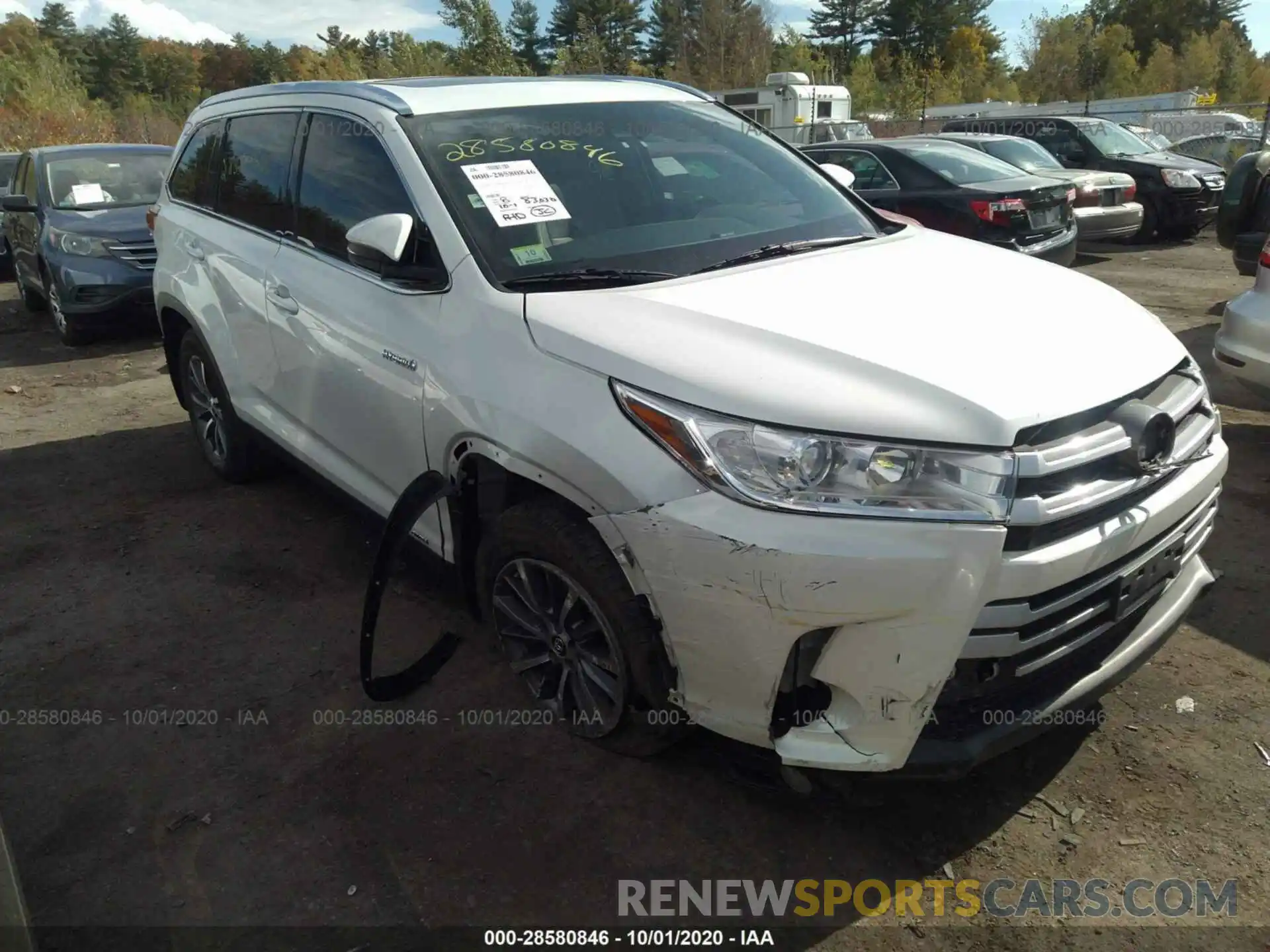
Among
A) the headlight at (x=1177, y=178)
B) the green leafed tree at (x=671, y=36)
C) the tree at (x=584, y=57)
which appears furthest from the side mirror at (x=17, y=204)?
the green leafed tree at (x=671, y=36)

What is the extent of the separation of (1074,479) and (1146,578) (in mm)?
485

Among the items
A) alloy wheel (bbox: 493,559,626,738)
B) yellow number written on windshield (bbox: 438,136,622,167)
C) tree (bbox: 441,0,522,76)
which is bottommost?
alloy wheel (bbox: 493,559,626,738)

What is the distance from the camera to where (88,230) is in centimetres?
839

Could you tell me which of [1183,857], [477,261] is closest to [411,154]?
[477,261]

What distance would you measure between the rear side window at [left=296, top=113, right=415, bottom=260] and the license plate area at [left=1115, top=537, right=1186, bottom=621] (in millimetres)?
2263

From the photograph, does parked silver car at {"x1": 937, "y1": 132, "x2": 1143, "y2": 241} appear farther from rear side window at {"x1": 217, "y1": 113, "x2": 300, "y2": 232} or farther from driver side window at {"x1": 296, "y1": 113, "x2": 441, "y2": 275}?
driver side window at {"x1": 296, "y1": 113, "x2": 441, "y2": 275}

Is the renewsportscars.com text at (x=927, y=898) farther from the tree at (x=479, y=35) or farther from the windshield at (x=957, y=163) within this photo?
the tree at (x=479, y=35)

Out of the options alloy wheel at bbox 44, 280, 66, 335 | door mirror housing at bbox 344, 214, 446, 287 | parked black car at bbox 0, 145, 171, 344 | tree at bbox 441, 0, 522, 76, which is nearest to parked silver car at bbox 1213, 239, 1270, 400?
door mirror housing at bbox 344, 214, 446, 287

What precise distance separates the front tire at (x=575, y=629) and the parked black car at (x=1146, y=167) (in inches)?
455

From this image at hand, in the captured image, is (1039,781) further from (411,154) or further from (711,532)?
(411,154)

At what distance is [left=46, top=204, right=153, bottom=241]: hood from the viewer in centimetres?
838

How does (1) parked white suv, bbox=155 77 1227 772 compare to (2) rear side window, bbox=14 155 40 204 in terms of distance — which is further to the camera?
(2) rear side window, bbox=14 155 40 204

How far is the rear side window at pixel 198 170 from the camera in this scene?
4641 mm

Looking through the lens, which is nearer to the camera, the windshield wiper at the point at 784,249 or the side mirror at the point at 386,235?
the side mirror at the point at 386,235
